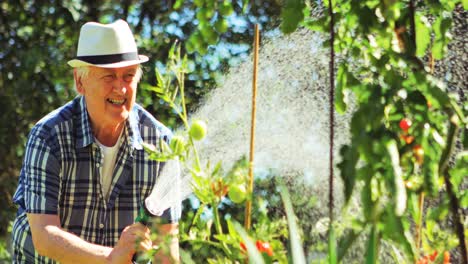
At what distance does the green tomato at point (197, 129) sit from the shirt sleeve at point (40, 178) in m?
0.88

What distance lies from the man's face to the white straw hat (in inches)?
0.9

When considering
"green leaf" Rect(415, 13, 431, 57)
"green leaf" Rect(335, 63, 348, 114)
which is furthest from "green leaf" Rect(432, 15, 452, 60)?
"green leaf" Rect(335, 63, 348, 114)

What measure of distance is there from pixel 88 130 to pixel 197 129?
94cm

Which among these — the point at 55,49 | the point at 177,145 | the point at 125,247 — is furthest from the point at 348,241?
the point at 55,49

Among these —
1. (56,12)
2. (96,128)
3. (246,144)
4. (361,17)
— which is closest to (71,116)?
(96,128)

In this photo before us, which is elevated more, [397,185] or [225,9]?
[225,9]

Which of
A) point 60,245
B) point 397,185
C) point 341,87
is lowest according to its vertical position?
point 60,245

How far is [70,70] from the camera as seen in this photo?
5.75 metres

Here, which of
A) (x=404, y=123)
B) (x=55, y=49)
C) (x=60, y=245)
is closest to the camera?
(x=404, y=123)

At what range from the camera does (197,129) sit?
1.58 meters

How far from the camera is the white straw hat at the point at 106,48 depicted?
250 cm

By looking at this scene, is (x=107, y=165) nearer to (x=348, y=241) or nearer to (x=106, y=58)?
(x=106, y=58)

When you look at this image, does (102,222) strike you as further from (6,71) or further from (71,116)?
(6,71)

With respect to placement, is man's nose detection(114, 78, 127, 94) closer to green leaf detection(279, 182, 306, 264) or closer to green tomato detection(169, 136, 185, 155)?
green tomato detection(169, 136, 185, 155)
